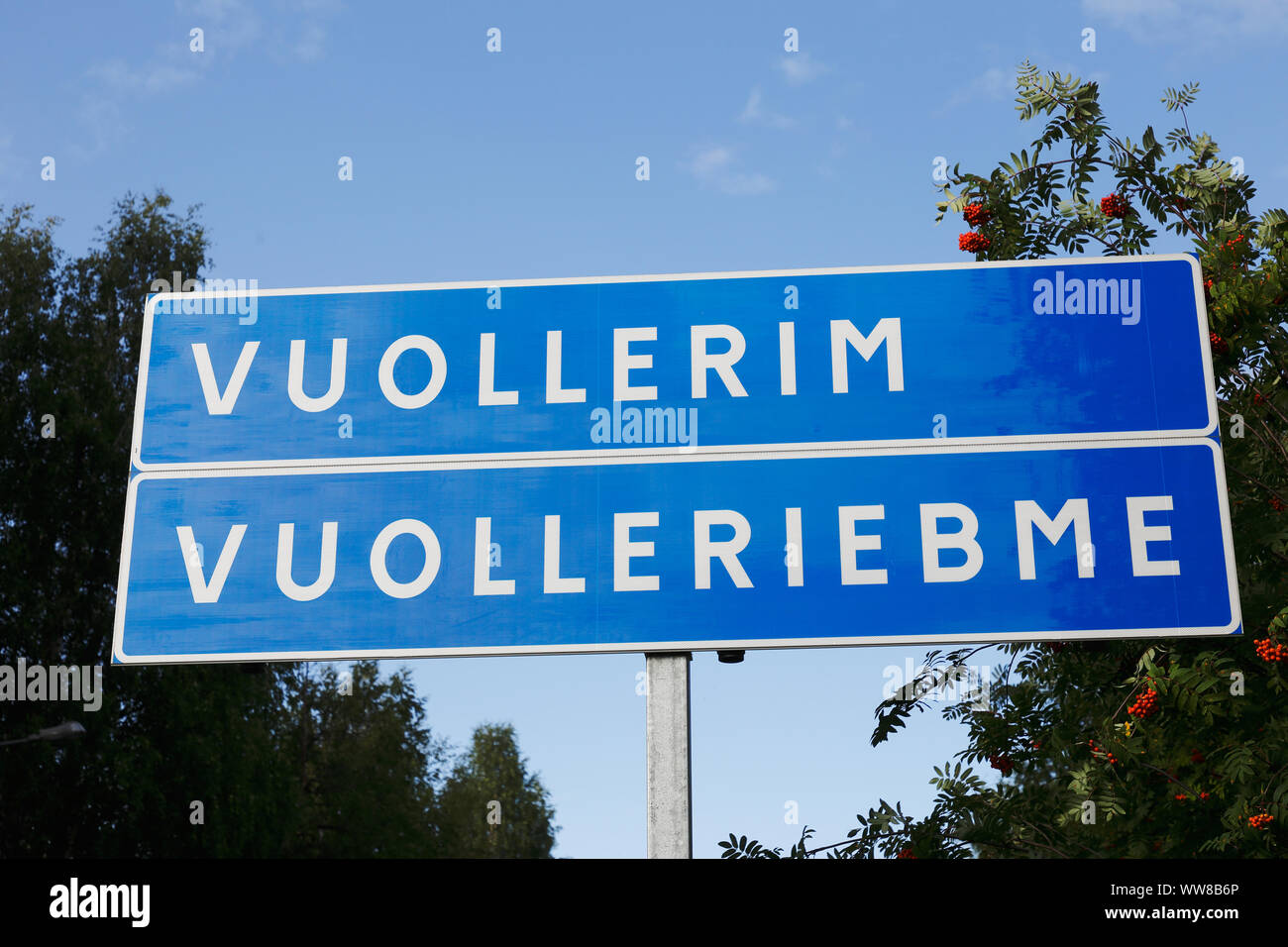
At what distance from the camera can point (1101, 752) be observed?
606 centimetres

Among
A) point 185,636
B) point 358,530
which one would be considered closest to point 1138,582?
point 358,530

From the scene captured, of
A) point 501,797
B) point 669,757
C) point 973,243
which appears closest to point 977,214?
point 973,243

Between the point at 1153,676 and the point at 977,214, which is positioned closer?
the point at 1153,676

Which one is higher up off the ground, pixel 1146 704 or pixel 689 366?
pixel 689 366

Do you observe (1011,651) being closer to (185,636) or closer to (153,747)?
(185,636)

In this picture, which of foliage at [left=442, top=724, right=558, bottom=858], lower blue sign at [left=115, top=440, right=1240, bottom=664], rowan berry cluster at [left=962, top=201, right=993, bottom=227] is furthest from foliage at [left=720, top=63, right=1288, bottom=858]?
foliage at [left=442, top=724, right=558, bottom=858]

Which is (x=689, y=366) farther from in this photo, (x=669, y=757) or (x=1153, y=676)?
(x=1153, y=676)

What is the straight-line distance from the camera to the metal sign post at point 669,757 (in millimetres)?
2908

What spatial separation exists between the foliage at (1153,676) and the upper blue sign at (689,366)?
7.91 feet

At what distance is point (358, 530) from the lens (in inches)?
134

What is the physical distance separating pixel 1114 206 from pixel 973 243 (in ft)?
2.94

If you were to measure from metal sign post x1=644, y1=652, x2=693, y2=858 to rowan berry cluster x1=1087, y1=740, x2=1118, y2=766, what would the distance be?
3.62m

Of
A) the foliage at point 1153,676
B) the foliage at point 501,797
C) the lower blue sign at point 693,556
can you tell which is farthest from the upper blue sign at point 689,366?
the foliage at point 501,797

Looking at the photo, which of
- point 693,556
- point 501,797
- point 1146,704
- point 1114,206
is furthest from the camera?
point 501,797
